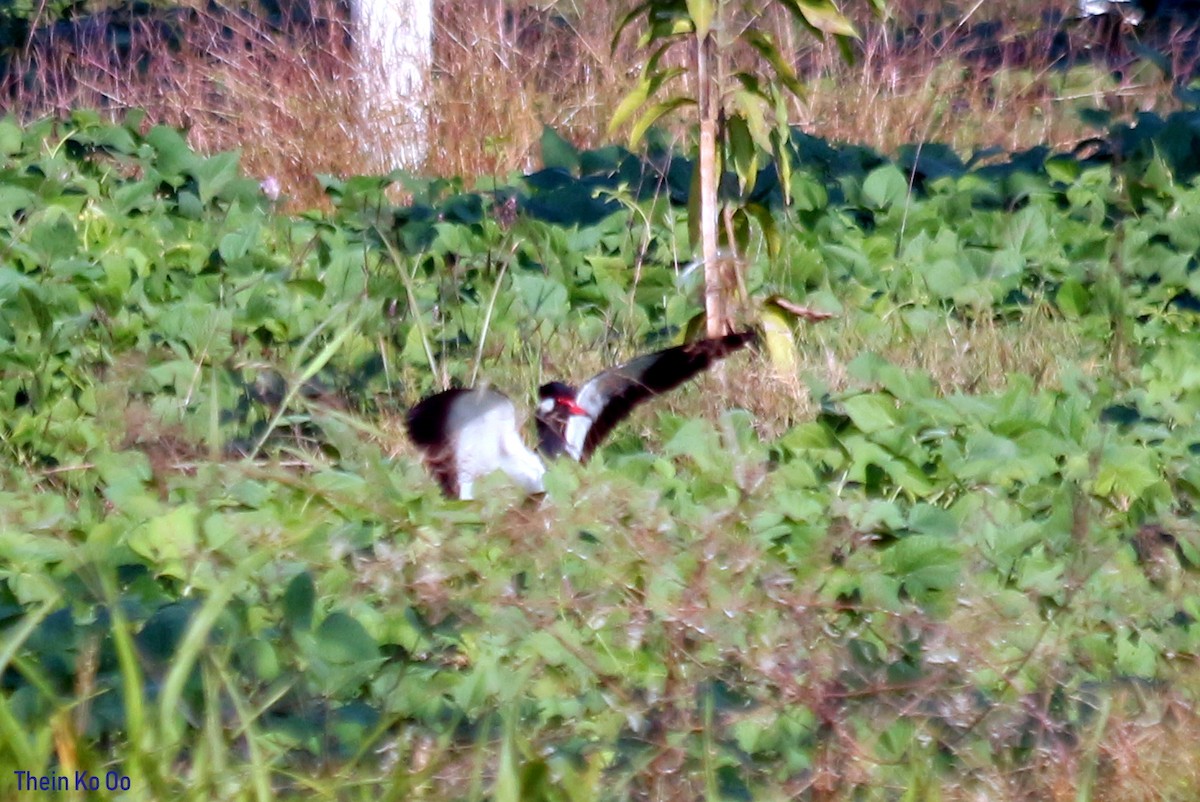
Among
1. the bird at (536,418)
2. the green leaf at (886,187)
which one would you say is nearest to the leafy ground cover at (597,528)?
the bird at (536,418)

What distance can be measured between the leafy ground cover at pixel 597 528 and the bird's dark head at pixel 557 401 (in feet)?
0.67

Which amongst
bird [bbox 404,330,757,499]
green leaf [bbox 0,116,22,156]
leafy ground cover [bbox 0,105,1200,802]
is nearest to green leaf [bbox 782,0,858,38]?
leafy ground cover [bbox 0,105,1200,802]

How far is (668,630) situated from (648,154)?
13.0 ft

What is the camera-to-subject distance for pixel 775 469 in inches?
138

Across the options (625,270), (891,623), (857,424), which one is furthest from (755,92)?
(891,623)

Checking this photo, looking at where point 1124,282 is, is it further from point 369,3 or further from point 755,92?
point 369,3

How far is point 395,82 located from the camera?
24.5ft

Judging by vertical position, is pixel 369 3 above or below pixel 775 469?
above

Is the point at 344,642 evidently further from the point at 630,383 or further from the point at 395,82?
the point at 395,82

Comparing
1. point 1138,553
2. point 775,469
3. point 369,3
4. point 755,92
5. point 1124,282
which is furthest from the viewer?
point 369,3

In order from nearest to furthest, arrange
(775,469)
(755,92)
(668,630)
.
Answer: (668,630) → (775,469) → (755,92)

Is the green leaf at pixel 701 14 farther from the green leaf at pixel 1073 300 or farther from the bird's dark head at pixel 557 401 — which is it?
the green leaf at pixel 1073 300

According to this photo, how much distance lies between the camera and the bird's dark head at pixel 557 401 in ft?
12.2

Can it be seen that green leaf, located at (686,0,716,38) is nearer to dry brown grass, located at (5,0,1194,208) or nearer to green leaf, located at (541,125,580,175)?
green leaf, located at (541,125,580,175)
